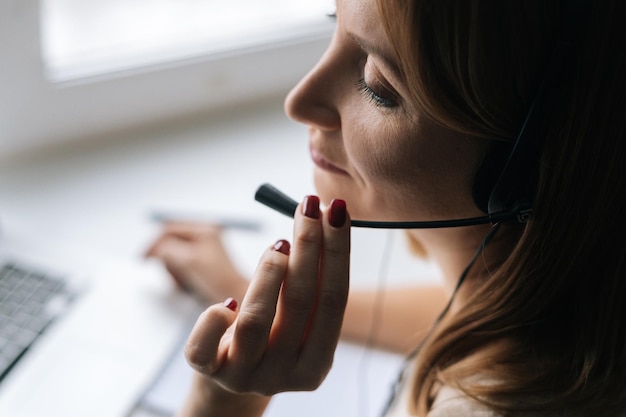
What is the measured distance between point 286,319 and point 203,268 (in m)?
0.32

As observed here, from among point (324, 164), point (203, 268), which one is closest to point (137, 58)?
point (203, 268)

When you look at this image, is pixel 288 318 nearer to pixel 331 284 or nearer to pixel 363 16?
pixel 331 284

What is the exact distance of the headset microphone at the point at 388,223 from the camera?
0.65m

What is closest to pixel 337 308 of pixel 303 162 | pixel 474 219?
pixel 474 219

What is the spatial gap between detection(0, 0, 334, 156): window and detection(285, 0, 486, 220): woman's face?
0.43m

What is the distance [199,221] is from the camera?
3.50 feet

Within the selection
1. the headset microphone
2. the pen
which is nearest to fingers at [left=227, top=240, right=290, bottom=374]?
the headset microphone

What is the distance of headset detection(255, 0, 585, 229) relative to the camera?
0.54 metres

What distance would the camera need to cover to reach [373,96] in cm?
65

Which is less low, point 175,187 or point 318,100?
point 318,100

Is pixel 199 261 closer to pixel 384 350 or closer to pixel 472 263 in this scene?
pixel 384 350

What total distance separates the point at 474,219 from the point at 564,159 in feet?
0.38

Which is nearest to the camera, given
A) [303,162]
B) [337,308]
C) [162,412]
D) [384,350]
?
[337,308]

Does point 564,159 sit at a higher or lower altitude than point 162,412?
higher
